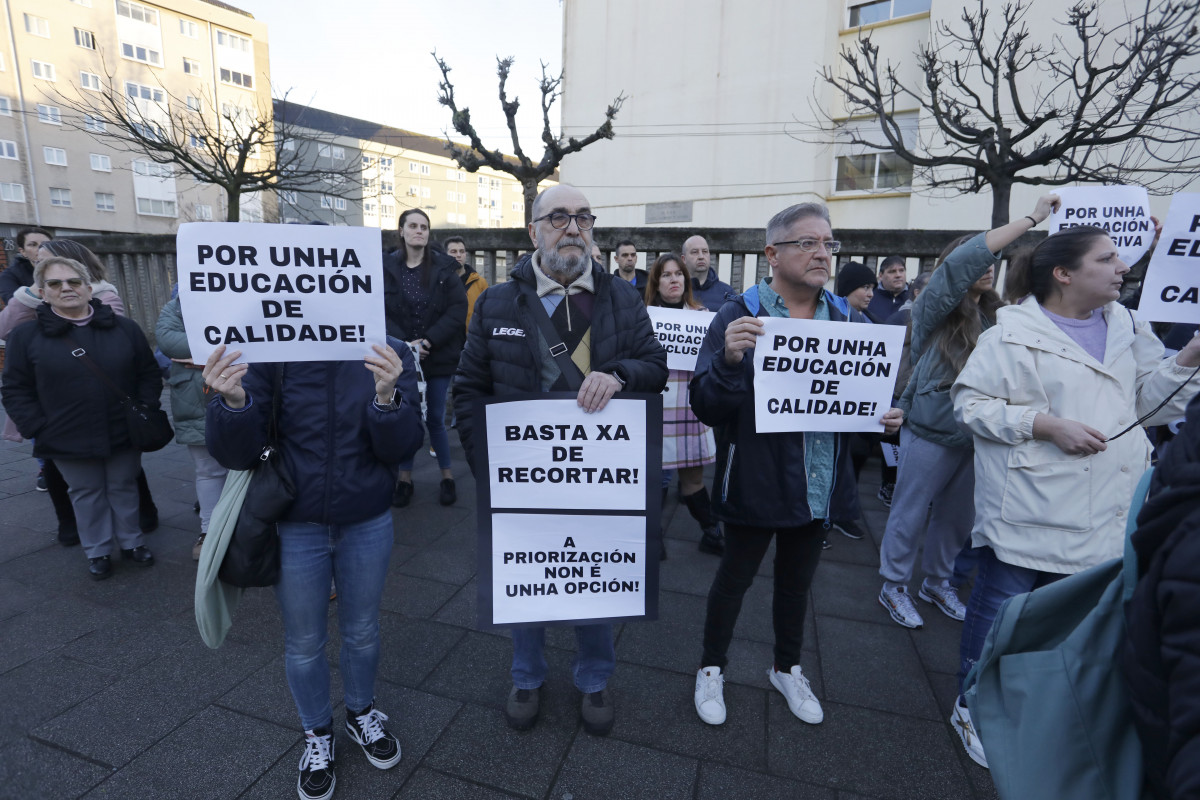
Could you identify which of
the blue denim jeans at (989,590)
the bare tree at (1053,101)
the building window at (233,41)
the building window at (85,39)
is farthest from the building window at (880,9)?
the building window at (233,41)

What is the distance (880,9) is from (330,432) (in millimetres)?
17702

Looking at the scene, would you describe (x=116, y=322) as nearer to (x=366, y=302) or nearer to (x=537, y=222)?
(x=366, y=302)

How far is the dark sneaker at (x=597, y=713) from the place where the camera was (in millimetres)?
2492

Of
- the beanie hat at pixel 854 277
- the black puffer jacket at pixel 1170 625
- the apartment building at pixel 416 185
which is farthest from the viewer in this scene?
the apartment building at pixel 416 185

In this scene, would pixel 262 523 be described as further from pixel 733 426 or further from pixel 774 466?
pixel 774 466

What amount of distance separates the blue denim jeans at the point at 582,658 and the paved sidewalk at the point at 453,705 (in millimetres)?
209

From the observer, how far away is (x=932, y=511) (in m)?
3.55

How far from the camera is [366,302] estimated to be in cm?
210

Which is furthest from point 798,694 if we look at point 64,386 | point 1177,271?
point 64,386

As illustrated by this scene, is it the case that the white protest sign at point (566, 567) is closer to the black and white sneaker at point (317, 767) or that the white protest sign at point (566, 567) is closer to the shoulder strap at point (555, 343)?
the shoulder strap at point (555, 343)

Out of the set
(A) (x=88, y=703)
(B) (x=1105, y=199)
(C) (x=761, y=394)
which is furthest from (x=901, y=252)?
(A) (x=88, y=703)

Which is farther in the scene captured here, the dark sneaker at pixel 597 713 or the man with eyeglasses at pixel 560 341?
the dark sneaker at pixel 597 713

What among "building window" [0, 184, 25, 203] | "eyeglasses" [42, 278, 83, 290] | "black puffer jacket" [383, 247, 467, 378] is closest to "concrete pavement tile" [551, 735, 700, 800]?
A: "black puffer jacket" [383, 247, 467, 378]

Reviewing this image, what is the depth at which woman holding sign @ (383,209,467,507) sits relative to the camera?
4969 mm
